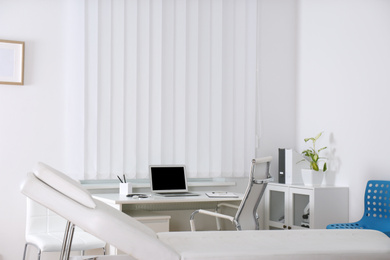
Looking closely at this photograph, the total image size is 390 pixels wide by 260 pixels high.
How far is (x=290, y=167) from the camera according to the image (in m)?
4.70

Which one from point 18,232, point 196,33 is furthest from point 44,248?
point 196,33

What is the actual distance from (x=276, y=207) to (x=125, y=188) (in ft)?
4.73

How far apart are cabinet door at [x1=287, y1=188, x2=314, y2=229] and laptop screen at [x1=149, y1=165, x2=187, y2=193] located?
93 centimetres

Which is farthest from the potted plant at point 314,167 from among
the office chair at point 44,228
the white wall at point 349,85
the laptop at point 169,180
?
the office chair at point 44,228

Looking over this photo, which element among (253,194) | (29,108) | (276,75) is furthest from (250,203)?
(29,108)

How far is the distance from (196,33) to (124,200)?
179 cm

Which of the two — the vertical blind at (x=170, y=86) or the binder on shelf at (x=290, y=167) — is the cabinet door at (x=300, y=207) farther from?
the vertical blind at (x=170, y=86)

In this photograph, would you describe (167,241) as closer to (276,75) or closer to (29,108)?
(29,108)

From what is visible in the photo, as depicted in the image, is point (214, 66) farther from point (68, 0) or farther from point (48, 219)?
point (48, 219)

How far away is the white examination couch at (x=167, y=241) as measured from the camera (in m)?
1.92

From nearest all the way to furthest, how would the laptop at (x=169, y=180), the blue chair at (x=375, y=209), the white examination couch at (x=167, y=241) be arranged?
the white examination couch at (x=167, y=241) < the blue chair at (x=375, y=209) < the laptop at (x=169, y=180)

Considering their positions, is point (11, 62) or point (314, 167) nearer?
point (11, 62)

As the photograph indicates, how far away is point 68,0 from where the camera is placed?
4383 millimetres

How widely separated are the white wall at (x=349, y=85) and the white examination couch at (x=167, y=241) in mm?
2145
